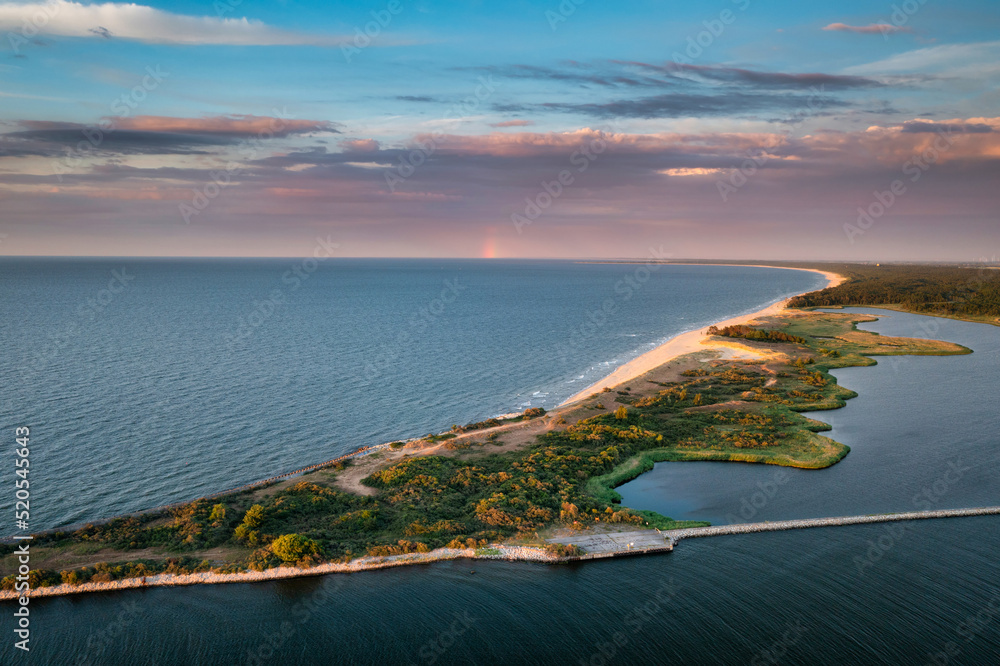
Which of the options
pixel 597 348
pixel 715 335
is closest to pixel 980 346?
pixel 715 335

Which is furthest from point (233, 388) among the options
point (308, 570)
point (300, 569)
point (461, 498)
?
point (308, 570)

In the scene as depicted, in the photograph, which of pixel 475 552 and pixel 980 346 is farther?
pixel 980 346

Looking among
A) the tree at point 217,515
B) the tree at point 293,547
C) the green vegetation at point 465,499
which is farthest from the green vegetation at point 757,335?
the tree at point 217,515

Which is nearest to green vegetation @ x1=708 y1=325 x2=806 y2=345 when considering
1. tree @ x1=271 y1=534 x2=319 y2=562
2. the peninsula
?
the peninsula

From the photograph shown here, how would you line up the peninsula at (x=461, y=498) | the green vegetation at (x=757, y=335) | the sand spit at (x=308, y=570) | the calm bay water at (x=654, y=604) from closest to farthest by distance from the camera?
1. the calm bay water at (x=654, y=604)
2. the sand spit at (x=308, y=570)
3. the peninsula at (x=461, y=498)
4. the green vegetation at (x=757, y=335)

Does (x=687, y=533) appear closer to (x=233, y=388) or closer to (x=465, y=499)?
(x=465, y=499)

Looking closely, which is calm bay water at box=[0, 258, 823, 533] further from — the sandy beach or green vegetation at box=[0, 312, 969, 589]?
green vegetation at box=[0, 312, 969, 589]

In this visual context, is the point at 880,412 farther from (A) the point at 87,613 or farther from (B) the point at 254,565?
(A) the point at 87,613

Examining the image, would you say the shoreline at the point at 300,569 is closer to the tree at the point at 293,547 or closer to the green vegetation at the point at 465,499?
the green vegetation at the point at 465,499
